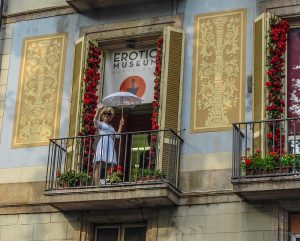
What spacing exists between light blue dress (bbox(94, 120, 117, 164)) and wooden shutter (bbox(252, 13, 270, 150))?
2879mm

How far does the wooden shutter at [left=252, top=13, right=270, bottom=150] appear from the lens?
56.4 feet

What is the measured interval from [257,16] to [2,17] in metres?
6.09

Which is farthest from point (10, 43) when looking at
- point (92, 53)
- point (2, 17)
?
point (92, 53)

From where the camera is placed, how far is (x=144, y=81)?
63.6ft

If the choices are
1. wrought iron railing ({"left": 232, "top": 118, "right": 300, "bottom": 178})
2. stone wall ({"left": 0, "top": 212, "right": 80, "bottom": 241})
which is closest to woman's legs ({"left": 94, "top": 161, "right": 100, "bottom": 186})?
stone wall ({"left": 0, "top": 212, "right": 80, "bottom": 241})

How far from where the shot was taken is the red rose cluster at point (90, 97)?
735 inches

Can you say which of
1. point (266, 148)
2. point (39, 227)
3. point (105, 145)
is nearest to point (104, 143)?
point (105, 145)

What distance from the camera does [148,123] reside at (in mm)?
19281

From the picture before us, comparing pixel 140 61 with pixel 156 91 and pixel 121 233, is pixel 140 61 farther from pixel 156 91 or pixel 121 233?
pixel 121 233

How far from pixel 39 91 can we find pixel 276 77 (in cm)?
529

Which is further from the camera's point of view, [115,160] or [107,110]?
[107,110]

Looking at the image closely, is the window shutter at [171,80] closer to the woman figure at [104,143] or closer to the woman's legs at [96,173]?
the woman figure at [104,143]

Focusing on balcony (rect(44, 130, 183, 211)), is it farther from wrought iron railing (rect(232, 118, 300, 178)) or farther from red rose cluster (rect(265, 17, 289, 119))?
red rose cluster (rect(265, 17, 289, 119))

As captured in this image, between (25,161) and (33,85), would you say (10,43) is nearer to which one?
(33,85)
